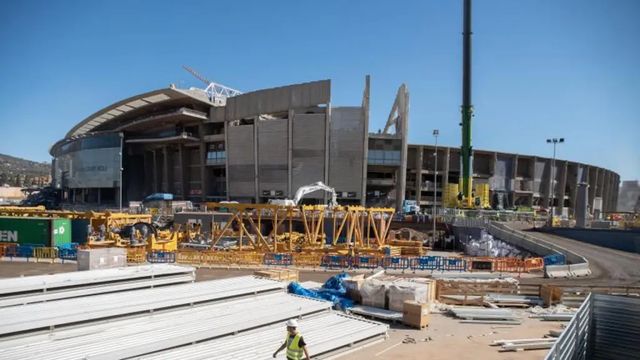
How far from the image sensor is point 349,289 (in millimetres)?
18109

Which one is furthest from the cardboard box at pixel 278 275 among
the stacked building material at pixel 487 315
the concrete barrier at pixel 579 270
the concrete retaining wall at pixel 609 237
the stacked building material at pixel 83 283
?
the concrete retaining wall at pixel 609 237

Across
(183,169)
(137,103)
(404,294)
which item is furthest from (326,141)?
(404,294)

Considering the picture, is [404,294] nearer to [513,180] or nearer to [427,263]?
[427,263]

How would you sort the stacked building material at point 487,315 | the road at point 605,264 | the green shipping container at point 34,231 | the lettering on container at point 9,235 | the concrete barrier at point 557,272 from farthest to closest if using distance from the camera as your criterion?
the lettering on container at point 9,235 → the green shipping container at point 34,231 → the concrete barrier at point 557,272 → the road at point 605,264 → the stacked building material at point 487,315

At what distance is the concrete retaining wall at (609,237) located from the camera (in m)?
34.1

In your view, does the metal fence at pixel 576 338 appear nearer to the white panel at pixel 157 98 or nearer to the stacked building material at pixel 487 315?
the stacked building material at pixel 487 315

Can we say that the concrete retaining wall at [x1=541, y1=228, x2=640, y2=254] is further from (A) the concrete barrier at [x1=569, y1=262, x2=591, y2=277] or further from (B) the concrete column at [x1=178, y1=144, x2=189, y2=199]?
(B) the concrete column at [x1=178, y1=144, x2=189, y2=199]

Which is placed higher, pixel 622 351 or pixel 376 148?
pixel 376 148

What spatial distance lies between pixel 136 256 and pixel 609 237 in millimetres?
38292

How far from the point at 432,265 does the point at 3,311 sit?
2372 cm

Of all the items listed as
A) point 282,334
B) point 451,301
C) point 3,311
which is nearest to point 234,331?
point 282,334

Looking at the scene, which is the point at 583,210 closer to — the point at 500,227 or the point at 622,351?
the point at 500,227

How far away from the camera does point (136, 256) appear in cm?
3070

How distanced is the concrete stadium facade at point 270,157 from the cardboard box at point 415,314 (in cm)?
4946
